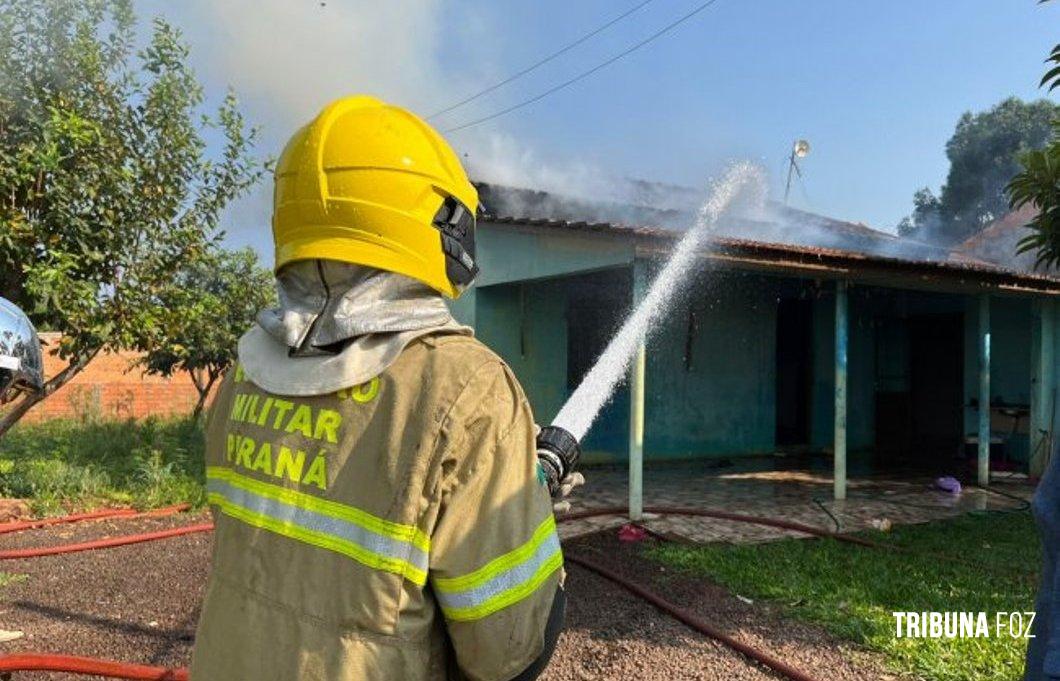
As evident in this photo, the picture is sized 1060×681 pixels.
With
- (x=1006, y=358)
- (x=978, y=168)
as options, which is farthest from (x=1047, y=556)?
(x=978, y=168)

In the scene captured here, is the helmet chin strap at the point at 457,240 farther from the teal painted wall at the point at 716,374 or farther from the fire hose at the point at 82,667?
the teal painted wall at the point at 716,374

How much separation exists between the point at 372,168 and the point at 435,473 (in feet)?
1.87

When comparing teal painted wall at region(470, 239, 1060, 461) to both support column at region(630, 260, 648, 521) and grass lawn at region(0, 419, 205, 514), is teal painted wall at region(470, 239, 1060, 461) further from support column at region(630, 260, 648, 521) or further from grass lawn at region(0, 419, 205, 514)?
grass lawn at region(0, 419, 205, 514)

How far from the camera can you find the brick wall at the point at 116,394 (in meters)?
15.0

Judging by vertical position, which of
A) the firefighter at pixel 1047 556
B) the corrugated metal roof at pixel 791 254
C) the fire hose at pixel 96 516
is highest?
the corrugated metal roof at pixel 791 254

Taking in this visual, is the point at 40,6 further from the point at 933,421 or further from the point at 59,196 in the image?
the point at 933,421

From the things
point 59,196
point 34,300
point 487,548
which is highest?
point 59,196

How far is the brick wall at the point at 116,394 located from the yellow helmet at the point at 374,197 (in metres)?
15.0

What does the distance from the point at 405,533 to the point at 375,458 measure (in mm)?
134

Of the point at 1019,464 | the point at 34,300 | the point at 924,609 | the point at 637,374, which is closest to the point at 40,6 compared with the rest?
the point at 34,300

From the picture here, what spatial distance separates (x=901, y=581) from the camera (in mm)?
5160

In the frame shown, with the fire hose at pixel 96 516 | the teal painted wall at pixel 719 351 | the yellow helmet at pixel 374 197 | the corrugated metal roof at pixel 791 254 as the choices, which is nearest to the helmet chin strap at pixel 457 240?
the yellow helmet at pixel 374 197

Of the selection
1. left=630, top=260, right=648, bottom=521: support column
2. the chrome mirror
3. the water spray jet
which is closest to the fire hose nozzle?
the water spray jet

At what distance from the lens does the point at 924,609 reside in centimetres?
459
